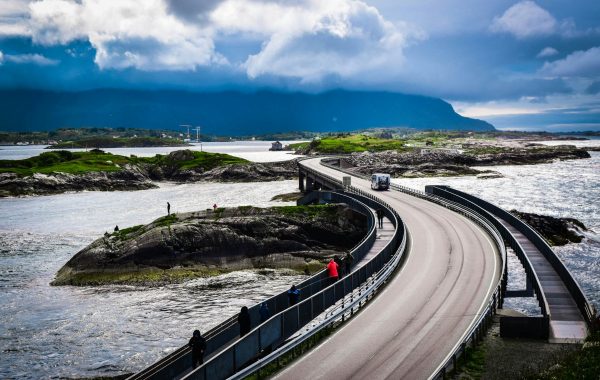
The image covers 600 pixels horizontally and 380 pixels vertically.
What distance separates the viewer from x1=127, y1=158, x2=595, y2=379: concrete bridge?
19.9 metres

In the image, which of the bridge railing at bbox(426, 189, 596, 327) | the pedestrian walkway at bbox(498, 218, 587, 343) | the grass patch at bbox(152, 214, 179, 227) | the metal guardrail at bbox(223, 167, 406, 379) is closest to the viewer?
the metal guardrail at bbox(223, 167, 406, 379)

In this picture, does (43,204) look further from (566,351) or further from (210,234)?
(566,351)

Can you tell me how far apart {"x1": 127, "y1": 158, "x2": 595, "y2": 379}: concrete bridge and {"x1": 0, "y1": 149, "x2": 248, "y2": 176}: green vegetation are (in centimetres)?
11780

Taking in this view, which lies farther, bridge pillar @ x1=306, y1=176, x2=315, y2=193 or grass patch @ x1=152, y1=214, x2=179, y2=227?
bridge pillar @ x1=306, y1=176, x2=315, y2=193

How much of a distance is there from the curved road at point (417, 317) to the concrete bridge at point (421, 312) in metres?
0.04

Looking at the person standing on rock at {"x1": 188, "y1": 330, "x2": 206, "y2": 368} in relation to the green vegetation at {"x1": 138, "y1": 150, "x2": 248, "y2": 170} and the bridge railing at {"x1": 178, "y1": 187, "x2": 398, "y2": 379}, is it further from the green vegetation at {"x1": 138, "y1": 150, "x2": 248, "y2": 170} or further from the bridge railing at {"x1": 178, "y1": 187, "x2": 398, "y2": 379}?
the green vegetation at {"x1": 138, "y1": 150, "x2": 248, "y2": 170}

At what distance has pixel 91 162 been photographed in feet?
512

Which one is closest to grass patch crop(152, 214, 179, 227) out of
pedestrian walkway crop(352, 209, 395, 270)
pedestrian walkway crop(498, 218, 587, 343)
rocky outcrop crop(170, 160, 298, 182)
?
pedestrian walkway crop(352, 209, 395, 270)

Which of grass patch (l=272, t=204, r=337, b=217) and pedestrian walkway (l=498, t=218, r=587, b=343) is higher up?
grass patch (l=272, t=204, r=337, b=217)

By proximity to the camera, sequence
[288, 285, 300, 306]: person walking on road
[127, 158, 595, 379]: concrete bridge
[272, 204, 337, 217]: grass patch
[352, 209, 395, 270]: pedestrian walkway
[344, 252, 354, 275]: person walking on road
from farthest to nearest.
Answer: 1. [272, 204, 337, 217]: grass patch
2. [352, 209, 395, 270]: pedestrian walkway
3. [344, 252, 354, 275]: person walking on road
4. [288, 285, 300, 306]: person walking on road
5. [127, 158, 595, 379]: concrete bridge

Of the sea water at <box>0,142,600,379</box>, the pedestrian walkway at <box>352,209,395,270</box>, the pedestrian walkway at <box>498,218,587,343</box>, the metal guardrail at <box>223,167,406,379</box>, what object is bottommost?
the sea water at <box>0,142,600,379</box>

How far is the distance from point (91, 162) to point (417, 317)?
146 m

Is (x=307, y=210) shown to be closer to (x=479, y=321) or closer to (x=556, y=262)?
(x=556, y=262)

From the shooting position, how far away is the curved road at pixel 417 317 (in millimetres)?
20094
